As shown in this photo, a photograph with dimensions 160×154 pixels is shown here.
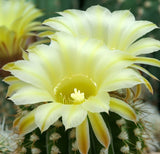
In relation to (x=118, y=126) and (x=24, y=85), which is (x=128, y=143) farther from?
(x=24, y=85)

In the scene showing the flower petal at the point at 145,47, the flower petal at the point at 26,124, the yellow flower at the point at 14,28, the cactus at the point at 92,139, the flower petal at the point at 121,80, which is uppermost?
the yellow flower at the point at 14,28

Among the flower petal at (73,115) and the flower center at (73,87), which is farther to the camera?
the flower center at (73,87)

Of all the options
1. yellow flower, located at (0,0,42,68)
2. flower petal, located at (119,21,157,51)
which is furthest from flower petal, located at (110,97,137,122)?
yellow flower, located at (0,0,42,68)

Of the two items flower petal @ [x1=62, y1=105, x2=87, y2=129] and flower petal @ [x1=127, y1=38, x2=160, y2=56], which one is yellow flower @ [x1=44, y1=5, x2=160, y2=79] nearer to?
flower petal @ [x1=127, y1=38, x2=160, y2=56]

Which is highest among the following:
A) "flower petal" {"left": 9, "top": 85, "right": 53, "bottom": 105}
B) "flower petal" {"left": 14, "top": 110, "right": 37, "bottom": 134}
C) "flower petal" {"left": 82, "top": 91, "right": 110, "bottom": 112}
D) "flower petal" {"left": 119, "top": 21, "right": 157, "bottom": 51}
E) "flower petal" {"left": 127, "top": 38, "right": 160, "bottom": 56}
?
"flower petal" {"left": 119, "top": 21, "right": 157, "bottom": 51}

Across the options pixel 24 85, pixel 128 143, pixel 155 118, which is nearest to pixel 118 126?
pixel 128 143

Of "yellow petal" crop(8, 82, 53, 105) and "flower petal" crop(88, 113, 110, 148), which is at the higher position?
"yellow petal" crop(8, 82, 53, 105)

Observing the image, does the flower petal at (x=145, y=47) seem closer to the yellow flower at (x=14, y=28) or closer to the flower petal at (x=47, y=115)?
the flower petal at (x=47, y=115)

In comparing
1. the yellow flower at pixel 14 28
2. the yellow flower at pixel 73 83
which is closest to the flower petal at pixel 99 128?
the yellow flower at pixel 73 83
